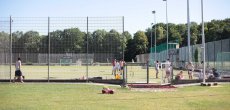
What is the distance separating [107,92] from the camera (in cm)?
2038

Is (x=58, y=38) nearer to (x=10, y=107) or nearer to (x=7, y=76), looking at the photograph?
(x=7, y=76)

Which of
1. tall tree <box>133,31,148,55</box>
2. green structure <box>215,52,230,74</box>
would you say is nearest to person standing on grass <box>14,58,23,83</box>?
green structure <box>215,52,230,74</box>

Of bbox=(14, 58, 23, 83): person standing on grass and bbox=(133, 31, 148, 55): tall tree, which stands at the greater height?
bbox=(133, 31, 148, 55): tall tree

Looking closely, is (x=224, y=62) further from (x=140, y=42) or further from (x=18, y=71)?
(x=140, y=42)

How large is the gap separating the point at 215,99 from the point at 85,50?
13.5 metres

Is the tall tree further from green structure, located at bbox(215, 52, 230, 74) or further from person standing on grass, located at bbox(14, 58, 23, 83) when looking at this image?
person standing on grass, located at bbox(14, 58, 23, 83)

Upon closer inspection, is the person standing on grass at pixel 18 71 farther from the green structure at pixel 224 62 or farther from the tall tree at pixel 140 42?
the tall tree at pixel 140 42

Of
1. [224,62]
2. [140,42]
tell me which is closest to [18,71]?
[224,62]

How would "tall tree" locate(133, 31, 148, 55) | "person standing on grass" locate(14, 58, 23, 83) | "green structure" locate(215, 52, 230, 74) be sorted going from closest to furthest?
"person standing on grass" locate(14, 58, 23, 83), "green structure" locate(215, 52, 230, 74), "tall tree" locate(133, 31, 148, 55)

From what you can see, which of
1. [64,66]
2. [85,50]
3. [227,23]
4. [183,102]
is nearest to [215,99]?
[183,102]

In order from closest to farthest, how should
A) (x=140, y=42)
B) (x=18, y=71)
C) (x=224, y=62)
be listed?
1. (x=18, y=71)
2. (x=224, y=62)
3. (x=140, y=42)

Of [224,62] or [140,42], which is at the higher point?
[140,42]

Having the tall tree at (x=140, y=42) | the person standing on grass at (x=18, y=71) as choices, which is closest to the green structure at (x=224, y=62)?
the person standing on grass at (x=18, y=71)

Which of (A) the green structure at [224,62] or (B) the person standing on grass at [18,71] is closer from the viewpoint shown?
(B) the person standing on grass at [18,71]
